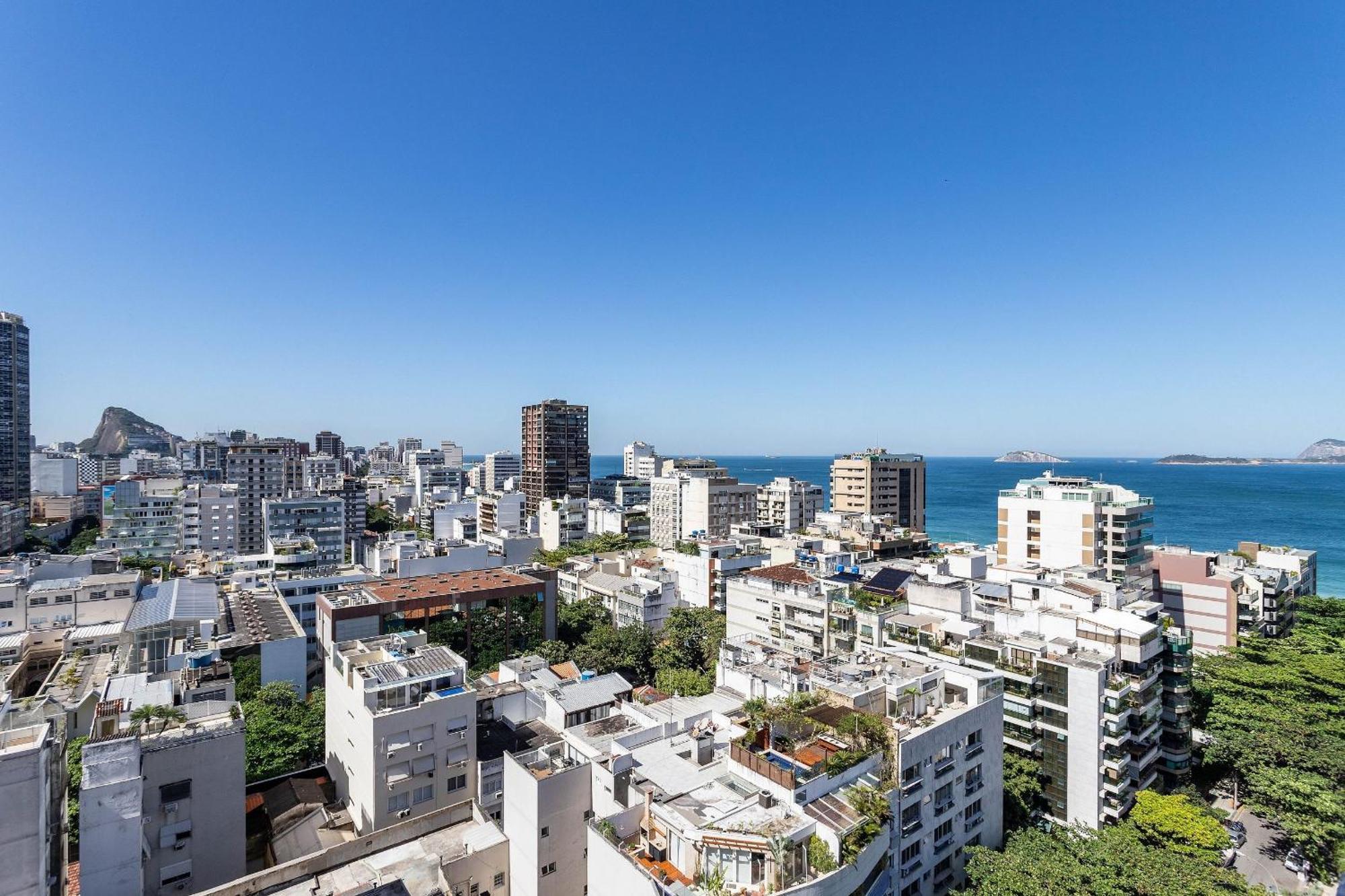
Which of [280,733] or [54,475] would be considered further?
[54,475]

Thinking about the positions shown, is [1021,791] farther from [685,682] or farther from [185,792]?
[185,792]

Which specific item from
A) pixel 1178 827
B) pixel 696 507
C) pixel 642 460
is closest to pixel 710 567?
pixel 696 507

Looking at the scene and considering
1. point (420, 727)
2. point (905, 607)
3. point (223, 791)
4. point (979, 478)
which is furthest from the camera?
point (979, 478)

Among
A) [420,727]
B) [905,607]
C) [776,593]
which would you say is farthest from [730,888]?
[776,593]

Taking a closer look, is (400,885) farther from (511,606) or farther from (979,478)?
(979,478)

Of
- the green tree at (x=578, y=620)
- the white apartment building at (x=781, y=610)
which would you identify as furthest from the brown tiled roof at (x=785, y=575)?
the green tree at (x=578, y=620)

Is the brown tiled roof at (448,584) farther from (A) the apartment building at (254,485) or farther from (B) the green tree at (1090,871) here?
(A) the apartment building at (254,485)
